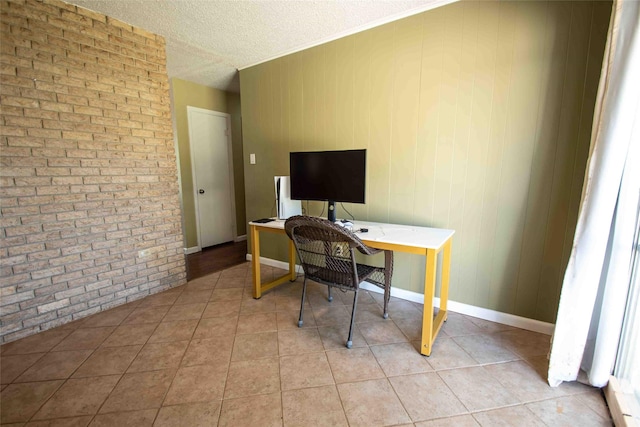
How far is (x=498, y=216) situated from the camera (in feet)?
6.44

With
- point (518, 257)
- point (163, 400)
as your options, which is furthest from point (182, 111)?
point (518, 257)

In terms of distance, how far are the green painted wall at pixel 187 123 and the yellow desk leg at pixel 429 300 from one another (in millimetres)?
3362

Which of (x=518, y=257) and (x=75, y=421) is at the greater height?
(x=518, y=257)

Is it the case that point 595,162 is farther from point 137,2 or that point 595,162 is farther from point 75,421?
point 137,2

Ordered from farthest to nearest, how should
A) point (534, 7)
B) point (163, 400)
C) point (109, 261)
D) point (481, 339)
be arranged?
point (109, 261) < point (481, 339) < point (534, 7) < point (163, 400)

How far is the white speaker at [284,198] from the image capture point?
2479 mm

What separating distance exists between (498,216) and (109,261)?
123 inches

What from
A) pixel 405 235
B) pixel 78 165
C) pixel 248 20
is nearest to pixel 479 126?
pixel 405 235

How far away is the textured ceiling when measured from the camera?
2021 mm

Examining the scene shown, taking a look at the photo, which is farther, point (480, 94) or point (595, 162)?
point (480, 94)

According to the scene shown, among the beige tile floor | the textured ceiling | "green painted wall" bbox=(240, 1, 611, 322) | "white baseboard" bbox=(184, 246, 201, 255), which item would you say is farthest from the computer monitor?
"white baseboard" bbox=(184, 246, 201, 255)

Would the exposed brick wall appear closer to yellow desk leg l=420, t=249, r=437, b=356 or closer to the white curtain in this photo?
yellow desk leg l=420, t=249, r=437, b=356

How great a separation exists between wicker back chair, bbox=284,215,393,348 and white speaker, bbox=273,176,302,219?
0.66 metres

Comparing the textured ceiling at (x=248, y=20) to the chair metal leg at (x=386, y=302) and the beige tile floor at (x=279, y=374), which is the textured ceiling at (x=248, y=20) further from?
the beige tile floor at (x=279, y=374)
